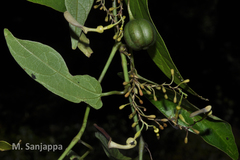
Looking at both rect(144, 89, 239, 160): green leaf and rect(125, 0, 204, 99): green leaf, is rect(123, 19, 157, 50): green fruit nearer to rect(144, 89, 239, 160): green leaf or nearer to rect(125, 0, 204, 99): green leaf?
rect(125, 0, 204, 99): green leaf

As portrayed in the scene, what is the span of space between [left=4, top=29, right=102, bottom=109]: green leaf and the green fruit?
0.50ft

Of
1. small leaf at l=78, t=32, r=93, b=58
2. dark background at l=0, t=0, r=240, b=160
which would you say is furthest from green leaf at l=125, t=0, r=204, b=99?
dark background at l=0, t=0, r=240, b=160

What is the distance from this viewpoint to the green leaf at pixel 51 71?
670 millimetres

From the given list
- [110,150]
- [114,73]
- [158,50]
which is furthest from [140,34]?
[114,73]

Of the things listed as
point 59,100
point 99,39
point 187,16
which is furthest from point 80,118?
point 187,16

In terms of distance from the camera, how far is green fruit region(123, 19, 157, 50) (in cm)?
66

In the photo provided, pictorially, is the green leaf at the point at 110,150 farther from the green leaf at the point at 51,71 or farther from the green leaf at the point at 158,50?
the green leaf at the point at 158,50

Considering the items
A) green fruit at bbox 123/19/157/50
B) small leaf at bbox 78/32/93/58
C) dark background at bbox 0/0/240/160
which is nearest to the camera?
green fruit at bbox 123/19/157/50

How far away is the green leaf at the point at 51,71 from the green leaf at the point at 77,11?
67mm

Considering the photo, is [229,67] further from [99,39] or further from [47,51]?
[47,51]

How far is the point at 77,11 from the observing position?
69cm

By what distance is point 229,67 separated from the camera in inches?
141

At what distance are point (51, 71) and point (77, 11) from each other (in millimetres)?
164

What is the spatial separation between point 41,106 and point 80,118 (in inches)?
20.7
